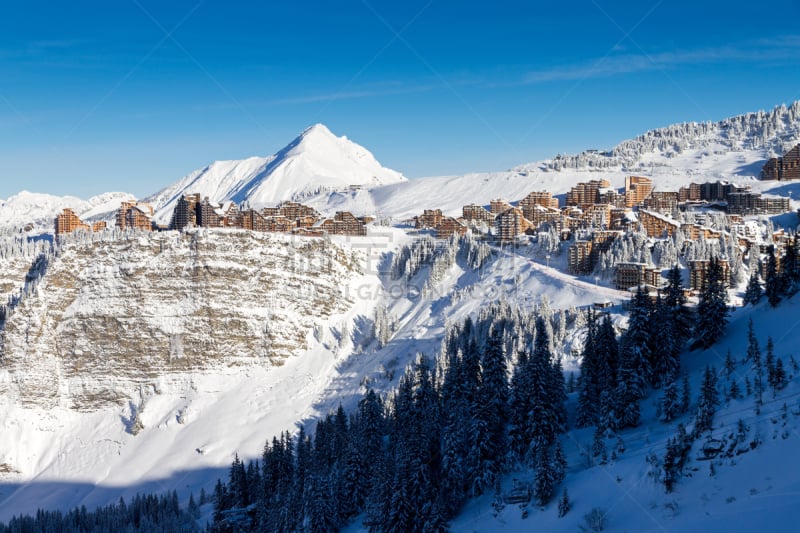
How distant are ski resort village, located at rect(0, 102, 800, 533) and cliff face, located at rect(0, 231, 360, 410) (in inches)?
15.8

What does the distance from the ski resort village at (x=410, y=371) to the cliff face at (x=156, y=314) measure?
1.32ft

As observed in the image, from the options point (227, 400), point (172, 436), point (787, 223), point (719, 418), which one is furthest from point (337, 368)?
point (787, 223)

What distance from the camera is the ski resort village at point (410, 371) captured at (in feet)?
137

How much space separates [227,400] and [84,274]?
40.5 m

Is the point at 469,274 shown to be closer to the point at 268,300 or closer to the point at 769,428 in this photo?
the point at 268,300

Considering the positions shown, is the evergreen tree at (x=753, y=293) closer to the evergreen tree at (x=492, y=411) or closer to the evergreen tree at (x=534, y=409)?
the evergreen tree at (x=534, y=409)

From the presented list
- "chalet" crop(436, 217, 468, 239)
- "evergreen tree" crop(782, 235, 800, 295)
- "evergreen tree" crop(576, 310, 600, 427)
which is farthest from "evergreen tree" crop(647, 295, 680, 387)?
"chalet" crop(436, 217, 468, 239)

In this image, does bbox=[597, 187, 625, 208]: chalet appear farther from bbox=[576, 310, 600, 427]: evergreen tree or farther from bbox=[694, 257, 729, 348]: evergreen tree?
bbox=[576, 310, 600, 427]: evergreen tree

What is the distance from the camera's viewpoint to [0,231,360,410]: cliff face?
395 feet

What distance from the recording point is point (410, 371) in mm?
88812

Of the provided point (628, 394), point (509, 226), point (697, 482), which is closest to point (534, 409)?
point (628, 394)

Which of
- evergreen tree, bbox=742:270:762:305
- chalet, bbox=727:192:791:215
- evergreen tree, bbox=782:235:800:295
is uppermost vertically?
chalet, bbox=727:192:791:215

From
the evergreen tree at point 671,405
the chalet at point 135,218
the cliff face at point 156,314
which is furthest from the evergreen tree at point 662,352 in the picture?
A: the chalet at point 135,218

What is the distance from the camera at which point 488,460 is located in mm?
49844
